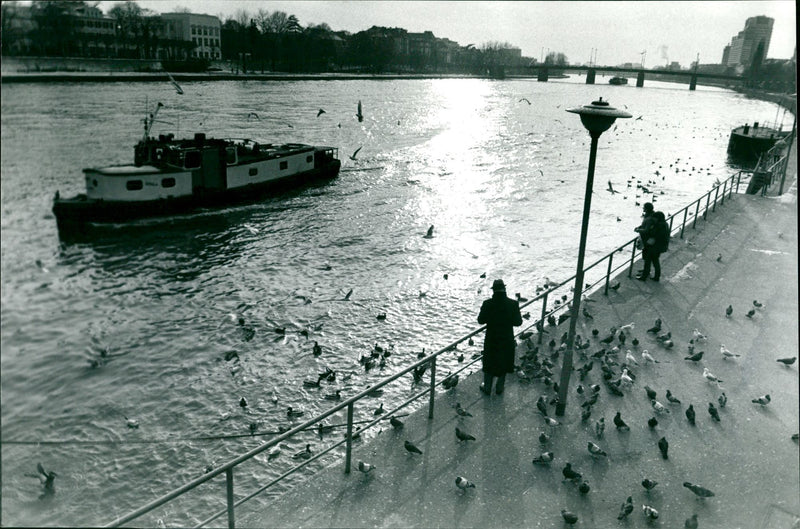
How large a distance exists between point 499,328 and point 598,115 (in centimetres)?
226

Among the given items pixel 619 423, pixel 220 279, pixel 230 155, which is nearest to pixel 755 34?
pixel 619 423

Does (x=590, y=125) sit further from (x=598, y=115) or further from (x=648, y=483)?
(x=648, y=483)

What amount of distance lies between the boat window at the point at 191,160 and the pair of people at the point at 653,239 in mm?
7747

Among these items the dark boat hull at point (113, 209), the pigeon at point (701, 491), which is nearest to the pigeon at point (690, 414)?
the pigeon at point (701, 491)

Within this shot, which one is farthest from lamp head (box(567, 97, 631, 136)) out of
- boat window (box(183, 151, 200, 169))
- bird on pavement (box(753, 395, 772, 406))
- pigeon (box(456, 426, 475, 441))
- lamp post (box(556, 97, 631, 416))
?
bird on pavement (box(753, 395, 772, 406))

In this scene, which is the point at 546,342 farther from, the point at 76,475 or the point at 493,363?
the point at 76,475

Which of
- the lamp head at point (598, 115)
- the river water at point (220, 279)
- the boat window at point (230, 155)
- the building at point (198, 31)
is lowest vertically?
the river water at point (220, 279)

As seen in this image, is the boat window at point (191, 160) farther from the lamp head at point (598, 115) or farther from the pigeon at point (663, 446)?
the pigeon at point (663, 446)

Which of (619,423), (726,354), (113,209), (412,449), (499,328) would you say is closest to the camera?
(113,209)

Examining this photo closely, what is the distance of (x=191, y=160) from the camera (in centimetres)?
429

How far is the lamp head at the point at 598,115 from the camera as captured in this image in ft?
16.4

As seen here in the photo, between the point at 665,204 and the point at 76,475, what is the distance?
24695mm

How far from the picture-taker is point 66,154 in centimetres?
195

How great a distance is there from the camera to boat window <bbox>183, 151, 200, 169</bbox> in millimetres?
4054
